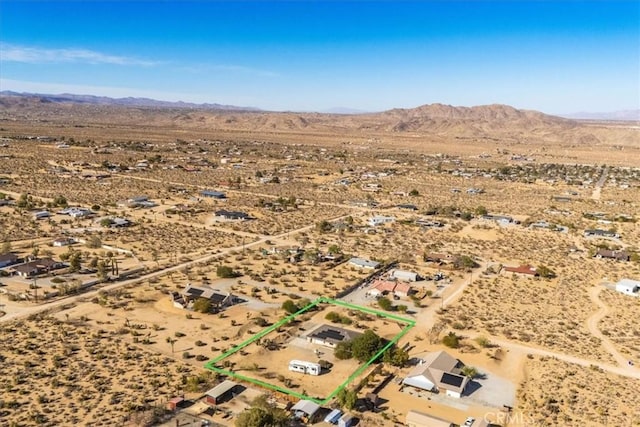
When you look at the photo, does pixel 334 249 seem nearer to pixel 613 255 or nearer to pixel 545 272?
pixel 545 272

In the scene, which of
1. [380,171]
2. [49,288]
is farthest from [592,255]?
[380,171]

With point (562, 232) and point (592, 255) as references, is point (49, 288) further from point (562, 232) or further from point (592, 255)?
point (562, 232)

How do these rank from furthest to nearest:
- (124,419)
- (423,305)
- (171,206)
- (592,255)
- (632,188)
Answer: (632,188) → (171,206) → (592,255) → (423,305) → (124,419)

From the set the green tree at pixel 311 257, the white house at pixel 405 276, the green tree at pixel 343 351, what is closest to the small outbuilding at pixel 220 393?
the green tree at pixel 343 351

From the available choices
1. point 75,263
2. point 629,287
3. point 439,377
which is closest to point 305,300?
point 439,377

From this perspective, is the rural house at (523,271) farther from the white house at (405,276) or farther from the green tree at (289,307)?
the green tree at (289,307)

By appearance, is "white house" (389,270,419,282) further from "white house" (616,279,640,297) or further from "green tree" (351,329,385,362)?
"white house" (616,279,640,297)

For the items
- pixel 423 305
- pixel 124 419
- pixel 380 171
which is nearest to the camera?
pixel 124 419
